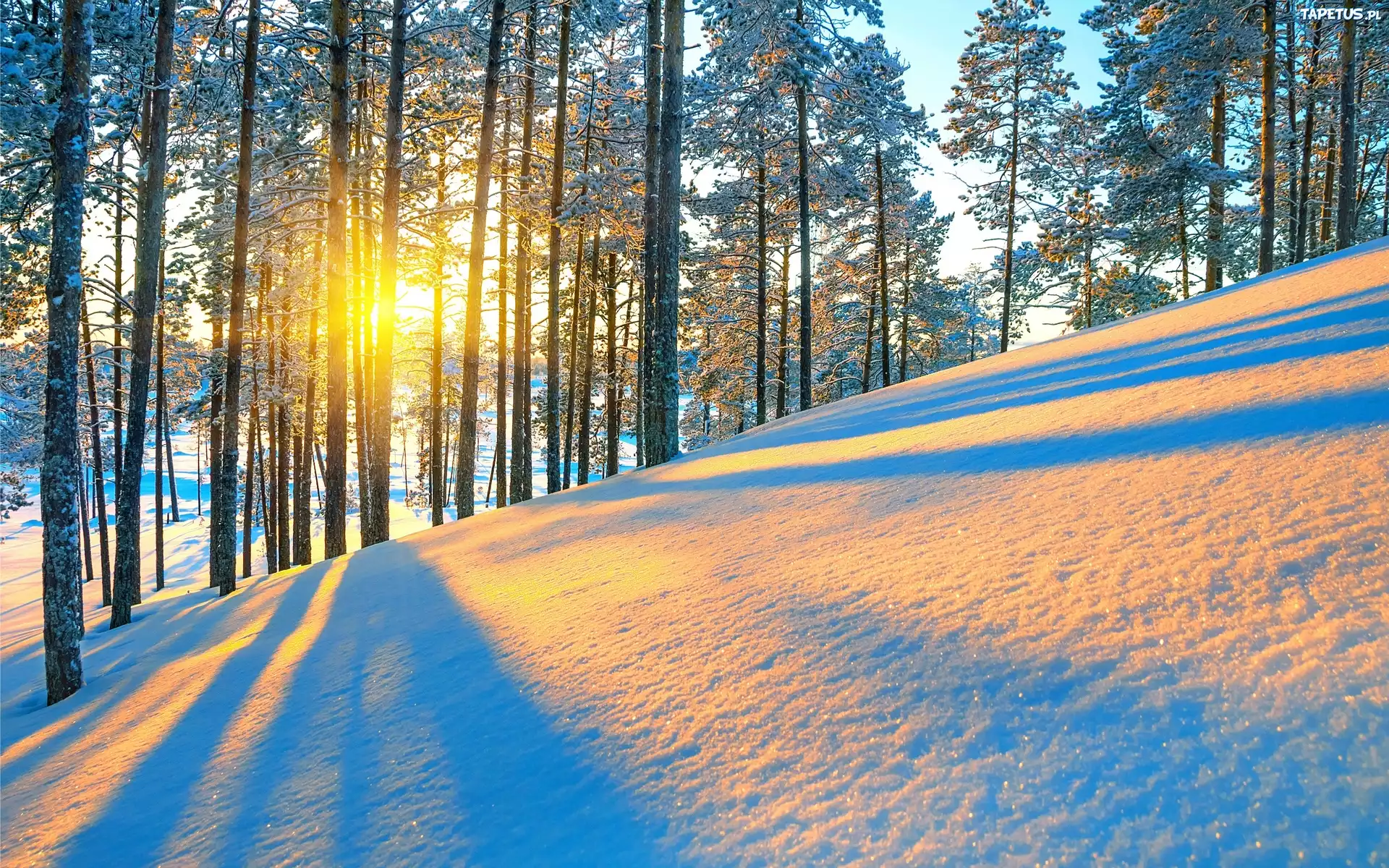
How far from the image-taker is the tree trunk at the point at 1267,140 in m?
11.4

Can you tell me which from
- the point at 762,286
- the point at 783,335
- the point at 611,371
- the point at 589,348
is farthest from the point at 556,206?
the point at 783,335

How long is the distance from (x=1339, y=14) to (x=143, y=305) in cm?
2170

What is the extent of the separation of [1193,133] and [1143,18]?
10.3 ft

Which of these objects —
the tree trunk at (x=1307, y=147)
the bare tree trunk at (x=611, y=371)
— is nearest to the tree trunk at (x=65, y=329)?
the bare tree trunk at (x=611, y=371)

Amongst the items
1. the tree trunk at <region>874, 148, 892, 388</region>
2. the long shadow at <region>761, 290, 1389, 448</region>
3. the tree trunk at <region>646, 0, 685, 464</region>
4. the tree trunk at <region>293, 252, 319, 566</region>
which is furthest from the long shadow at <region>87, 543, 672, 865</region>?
the tree trunk at <region>874, 148, 892, 388</region>

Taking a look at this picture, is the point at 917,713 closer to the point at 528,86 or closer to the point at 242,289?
the point at 242,289

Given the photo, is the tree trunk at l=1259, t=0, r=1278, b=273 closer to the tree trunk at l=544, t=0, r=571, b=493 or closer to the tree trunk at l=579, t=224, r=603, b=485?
the tree trunk at l=544, t=0, r=571, b=493

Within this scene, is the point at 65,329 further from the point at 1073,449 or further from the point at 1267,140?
the point at 1267,140

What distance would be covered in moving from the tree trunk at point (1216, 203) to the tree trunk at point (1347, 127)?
76.0 inches

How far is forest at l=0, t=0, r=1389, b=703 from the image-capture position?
7996 mm

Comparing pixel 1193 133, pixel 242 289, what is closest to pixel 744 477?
pixel 242 289

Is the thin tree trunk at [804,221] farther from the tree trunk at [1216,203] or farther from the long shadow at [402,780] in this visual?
the long shadow at [402,780]

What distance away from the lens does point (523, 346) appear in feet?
41.6

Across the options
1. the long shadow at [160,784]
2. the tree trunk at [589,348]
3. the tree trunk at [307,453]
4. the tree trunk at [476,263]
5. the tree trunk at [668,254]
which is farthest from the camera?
the tree trunk at [589,348]
